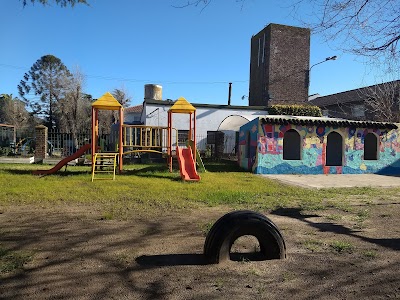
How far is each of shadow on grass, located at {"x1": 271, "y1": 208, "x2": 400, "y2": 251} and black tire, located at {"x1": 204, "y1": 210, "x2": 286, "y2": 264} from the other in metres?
1.80

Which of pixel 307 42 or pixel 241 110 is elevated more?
pixel 307 42

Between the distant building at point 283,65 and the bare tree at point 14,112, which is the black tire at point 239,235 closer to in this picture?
the distant building at point 283,65

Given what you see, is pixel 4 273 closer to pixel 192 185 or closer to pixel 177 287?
pixel 177 287

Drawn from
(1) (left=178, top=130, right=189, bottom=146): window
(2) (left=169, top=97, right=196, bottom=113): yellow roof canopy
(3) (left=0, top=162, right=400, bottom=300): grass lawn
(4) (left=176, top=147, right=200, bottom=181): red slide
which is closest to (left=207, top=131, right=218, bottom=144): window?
(1) (left=178, top=130, right=189, bottom=146): window

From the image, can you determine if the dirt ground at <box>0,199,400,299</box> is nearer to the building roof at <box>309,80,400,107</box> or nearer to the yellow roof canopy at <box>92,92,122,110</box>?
the yellow roof canopy at <box>92,92,122,110</box>

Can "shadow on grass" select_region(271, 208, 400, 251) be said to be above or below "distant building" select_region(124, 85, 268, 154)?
below

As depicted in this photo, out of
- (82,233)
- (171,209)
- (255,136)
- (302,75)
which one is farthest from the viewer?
(302,75)

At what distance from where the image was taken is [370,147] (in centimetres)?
1842

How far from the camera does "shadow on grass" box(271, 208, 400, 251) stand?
5012 millimetres

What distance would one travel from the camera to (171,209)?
725 centimetres

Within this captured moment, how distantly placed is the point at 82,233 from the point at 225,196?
448 centimetres

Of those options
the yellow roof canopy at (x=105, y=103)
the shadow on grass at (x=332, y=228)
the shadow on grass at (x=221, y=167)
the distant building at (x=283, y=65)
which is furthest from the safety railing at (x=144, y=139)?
the distant building at (x=283, y=65)

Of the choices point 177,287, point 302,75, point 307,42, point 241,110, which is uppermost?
point 307,42

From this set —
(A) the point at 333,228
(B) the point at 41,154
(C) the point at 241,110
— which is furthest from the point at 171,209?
(C) the point at 241,110
